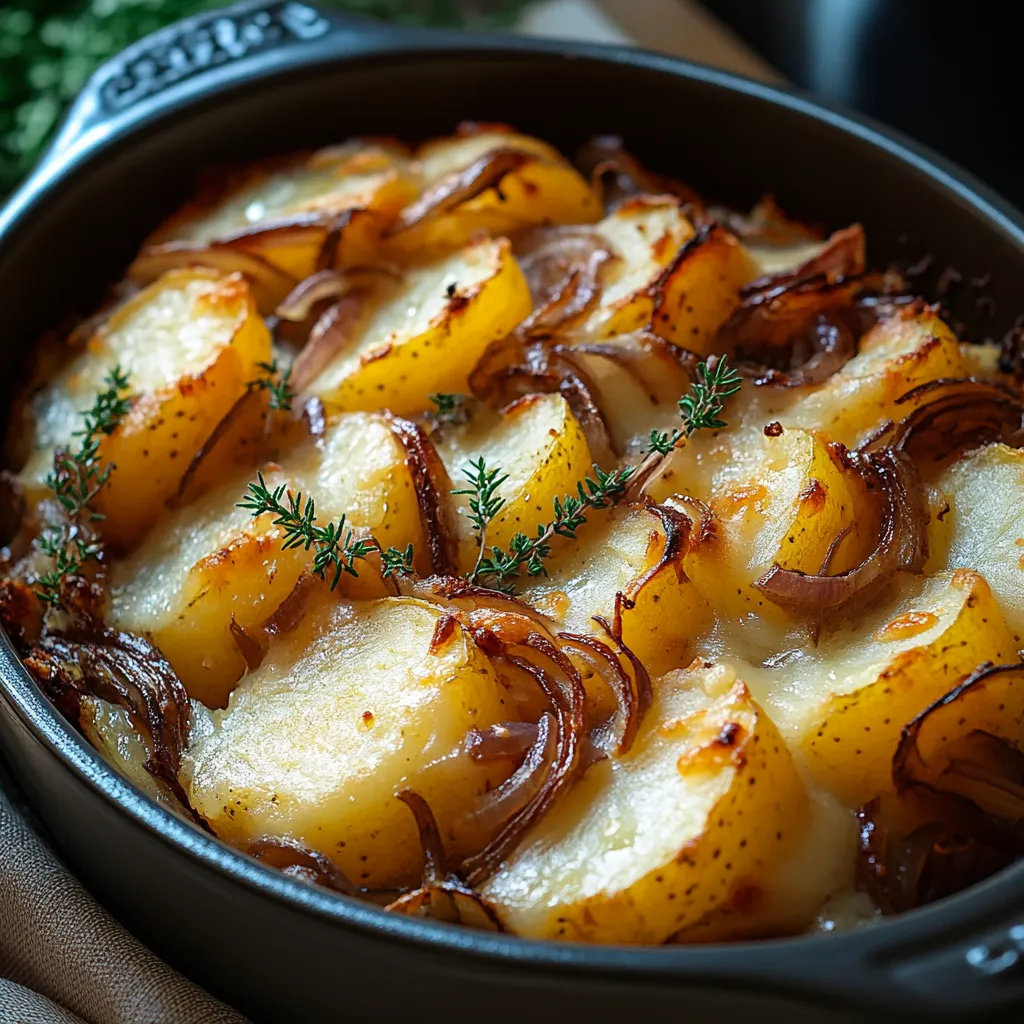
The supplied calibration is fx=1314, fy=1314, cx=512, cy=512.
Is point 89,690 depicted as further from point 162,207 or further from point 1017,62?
point 1017,62

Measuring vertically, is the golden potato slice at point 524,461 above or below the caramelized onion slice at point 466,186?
below

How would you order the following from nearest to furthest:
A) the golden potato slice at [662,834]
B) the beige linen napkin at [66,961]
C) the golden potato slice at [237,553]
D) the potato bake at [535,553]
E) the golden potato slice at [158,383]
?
1. the golden potato slice at [662,834]
2. the potato bake at [535,553]
3. the beige linen napkin at [66,961]
4. the golden potato slice at [237,553]
5. the golden potato slice at [158,383]

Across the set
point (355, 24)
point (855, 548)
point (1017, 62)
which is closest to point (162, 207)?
point (355, 24)

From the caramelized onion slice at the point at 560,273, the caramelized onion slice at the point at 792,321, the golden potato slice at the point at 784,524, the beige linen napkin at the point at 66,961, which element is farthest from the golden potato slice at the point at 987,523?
the beige linen napkin at the point at 66,961

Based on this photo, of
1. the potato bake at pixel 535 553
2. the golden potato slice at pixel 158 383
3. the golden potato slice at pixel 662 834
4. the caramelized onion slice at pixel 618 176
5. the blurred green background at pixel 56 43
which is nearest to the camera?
the golden potato slice at pixel 662 834

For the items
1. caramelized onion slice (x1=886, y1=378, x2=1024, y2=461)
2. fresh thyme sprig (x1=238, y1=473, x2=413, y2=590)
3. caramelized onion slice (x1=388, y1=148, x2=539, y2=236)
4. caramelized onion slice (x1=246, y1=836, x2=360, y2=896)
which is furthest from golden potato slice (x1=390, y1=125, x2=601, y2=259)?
caramelized onion slice (x1=246, y1=836, x2=360, y2=896)

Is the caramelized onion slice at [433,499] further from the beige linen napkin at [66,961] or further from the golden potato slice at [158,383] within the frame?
the beige linen napkin at [66,961]
